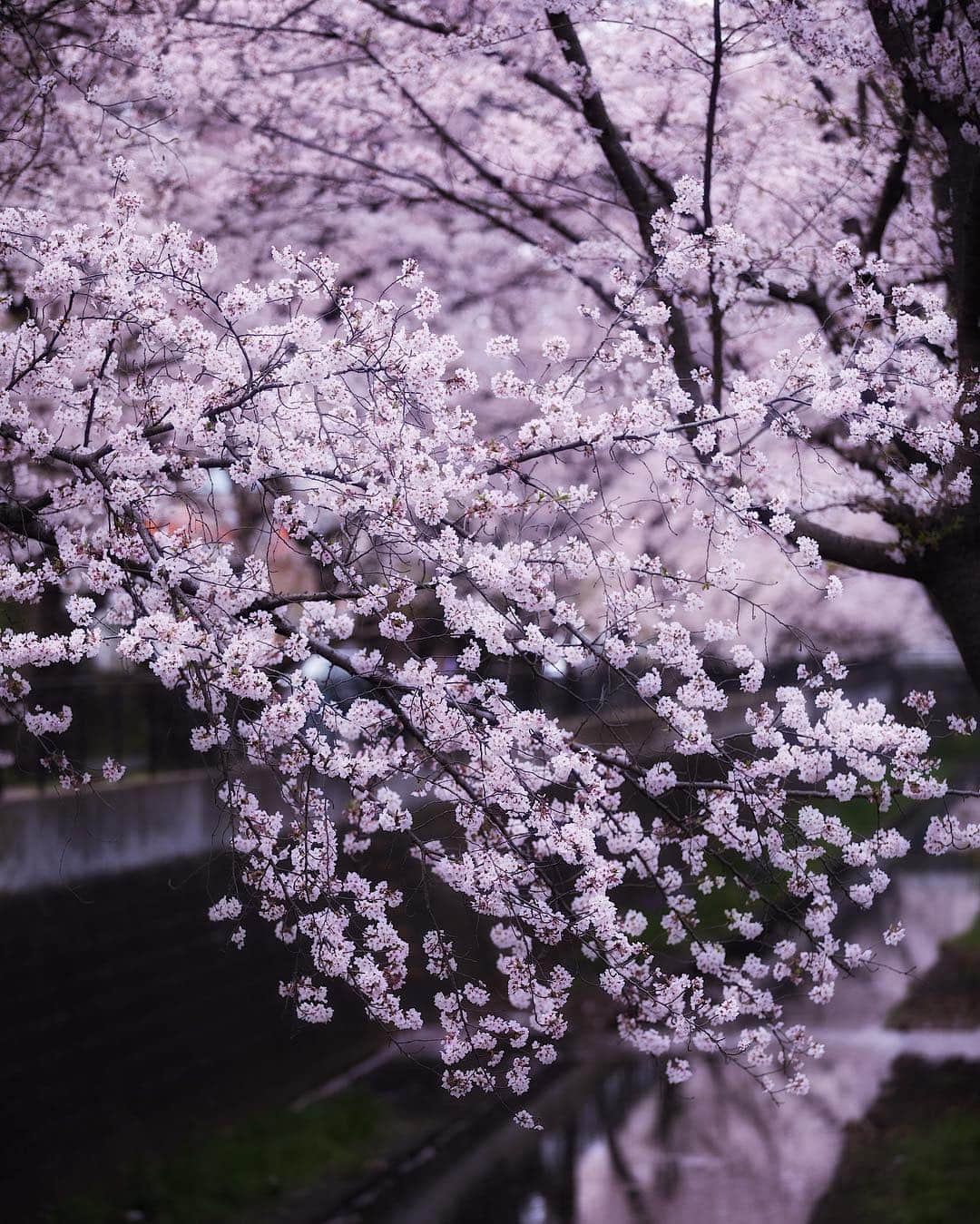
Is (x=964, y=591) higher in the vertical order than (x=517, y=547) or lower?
lower

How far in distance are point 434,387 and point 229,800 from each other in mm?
1407

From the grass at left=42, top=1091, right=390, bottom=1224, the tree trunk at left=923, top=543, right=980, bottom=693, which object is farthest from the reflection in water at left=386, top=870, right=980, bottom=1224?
the tree trunk at left=923, top=543, right=980, bottom=693

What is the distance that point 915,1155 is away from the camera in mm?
8523

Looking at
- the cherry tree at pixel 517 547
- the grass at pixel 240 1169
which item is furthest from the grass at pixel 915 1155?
the cherry tree at pixel 517 547

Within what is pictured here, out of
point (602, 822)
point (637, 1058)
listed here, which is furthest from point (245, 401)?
point (637, 1058)

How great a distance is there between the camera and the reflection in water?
8.05 m

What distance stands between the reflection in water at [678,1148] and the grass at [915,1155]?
16 centimetres

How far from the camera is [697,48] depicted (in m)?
6.36

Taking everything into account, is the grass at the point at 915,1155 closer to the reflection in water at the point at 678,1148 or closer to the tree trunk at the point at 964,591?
the reflection in water at the point at 678,1148

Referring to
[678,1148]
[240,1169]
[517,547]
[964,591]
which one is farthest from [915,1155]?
[517,547]

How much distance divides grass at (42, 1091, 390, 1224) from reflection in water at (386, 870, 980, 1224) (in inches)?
32.6

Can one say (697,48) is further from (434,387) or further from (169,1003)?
(169,1003)

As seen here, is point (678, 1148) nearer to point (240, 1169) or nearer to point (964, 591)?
point (240, 1169)

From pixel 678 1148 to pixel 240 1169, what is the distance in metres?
3.02
